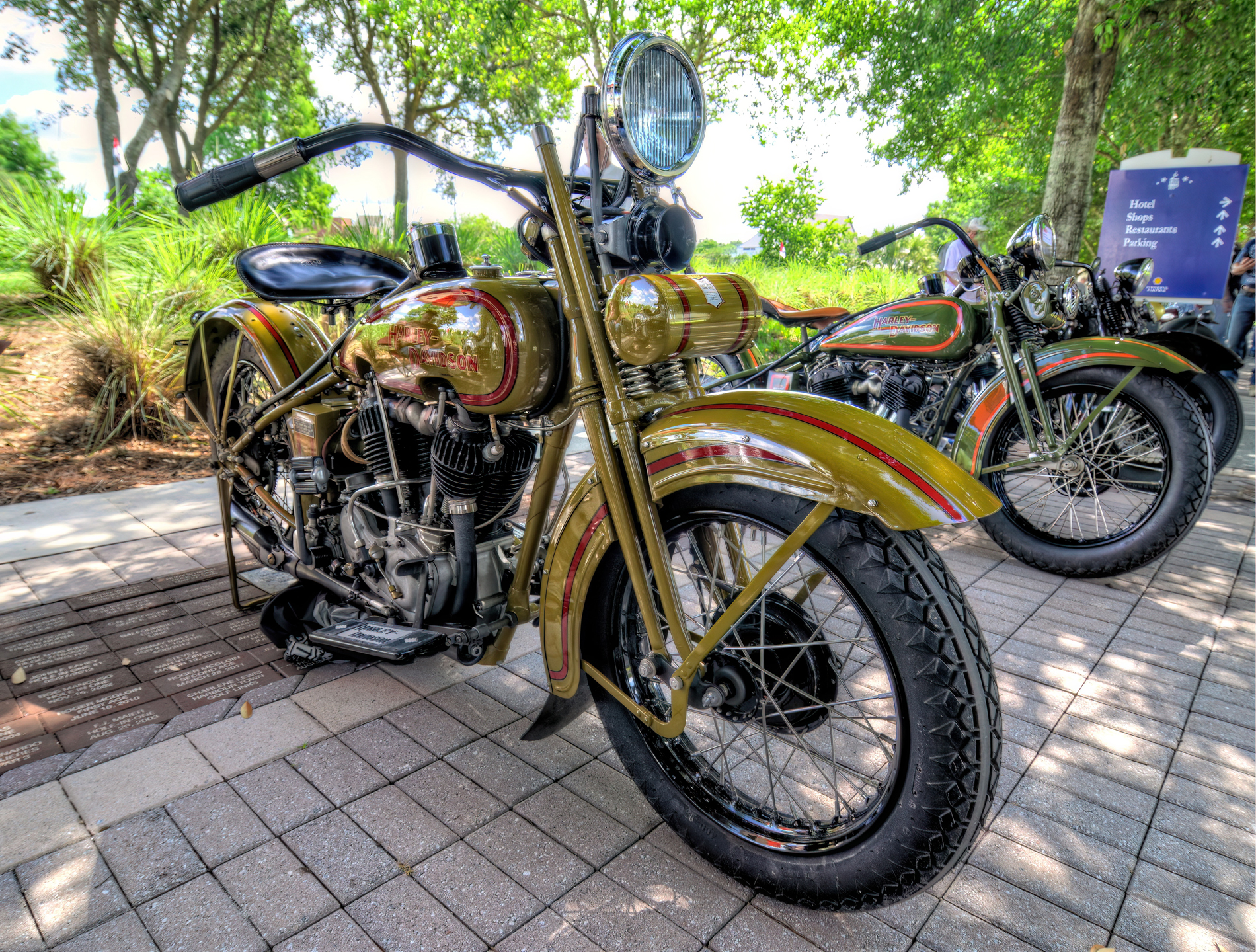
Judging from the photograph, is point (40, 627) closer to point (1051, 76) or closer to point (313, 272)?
point (313, 272)

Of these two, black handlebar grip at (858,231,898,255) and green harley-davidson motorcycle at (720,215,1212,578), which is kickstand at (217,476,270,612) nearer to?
green harley-davidson motorcycle at (720,215,1212,578)

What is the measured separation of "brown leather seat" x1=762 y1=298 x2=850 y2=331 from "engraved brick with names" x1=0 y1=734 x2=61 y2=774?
3800mm

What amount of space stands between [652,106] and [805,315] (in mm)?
3204

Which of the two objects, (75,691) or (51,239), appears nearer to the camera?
(75,691)

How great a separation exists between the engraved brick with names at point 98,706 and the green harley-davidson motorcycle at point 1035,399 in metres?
2.87

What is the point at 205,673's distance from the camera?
8.35 ft

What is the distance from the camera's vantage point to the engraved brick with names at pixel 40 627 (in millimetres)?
2730

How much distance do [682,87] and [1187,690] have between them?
8.51 feet

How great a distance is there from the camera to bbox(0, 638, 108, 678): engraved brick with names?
8.29ft

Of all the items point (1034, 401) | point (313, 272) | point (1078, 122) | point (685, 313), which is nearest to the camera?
point (685, 313)

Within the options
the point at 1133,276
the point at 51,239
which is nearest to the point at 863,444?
the point at 1133,276

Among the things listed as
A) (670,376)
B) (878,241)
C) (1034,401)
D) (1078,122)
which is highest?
(1078,122)

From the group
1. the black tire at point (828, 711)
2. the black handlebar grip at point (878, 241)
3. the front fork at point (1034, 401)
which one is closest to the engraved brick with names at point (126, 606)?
the black tire at point (828, 711)

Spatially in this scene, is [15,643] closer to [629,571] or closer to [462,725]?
[462,725]
